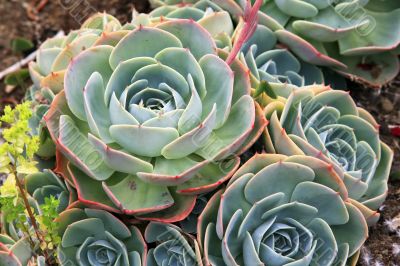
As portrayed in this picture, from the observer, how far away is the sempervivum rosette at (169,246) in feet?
→ 4.69

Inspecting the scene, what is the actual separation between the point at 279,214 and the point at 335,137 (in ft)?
1.11

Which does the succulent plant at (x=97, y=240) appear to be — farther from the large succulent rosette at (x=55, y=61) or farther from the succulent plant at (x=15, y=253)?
the large succulent rosette at (x=55, y=61)

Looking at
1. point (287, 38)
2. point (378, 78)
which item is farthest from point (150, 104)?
point (378, 78)

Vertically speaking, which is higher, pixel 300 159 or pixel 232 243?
pixel 300 159

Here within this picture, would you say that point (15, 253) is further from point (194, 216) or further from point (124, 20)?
point (124, 20)

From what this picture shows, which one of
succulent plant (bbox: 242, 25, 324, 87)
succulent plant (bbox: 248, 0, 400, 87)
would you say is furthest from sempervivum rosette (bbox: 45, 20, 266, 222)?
succulent plant (bbox: 248, 0, 400, 87)

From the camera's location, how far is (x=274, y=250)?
1392 mm

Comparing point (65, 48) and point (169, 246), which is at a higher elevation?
point (65, 48)

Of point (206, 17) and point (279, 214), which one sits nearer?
point (279, 214)

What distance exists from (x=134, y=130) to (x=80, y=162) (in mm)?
153

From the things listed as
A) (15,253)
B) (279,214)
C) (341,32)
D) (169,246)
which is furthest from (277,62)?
(15,253)

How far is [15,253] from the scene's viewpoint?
145 centimetres

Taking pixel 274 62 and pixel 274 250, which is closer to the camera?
pixel 274 250

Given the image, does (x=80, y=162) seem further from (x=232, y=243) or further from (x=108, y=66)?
(x=232, y=243)
